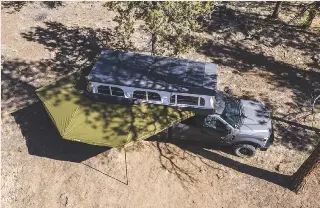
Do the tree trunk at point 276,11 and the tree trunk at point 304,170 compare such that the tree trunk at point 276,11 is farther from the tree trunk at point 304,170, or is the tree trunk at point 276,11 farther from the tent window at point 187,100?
the tree trunk at point 304,170

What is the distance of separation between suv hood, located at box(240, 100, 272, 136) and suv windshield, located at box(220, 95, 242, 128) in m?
0.20

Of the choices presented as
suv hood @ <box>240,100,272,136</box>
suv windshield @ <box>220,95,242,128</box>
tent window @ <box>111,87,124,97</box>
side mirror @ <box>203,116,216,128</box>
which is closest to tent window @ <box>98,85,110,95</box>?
tent window @ <box>111,87,124,97</box>

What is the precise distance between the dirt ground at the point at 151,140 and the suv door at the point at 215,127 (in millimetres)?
1127

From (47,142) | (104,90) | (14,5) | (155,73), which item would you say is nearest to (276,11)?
(155,73)

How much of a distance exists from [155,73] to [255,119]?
428 centimetres

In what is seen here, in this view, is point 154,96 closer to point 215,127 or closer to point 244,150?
point 215,127

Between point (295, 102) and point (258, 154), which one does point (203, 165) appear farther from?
point (295, 102)

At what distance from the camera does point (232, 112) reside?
14.6 m

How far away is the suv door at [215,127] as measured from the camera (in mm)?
14094

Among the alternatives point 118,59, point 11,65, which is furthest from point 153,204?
point 11,65

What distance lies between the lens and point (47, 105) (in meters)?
14.2

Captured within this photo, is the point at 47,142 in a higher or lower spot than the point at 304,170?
lower

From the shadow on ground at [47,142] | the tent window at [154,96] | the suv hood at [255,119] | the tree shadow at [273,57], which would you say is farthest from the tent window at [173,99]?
the tree shadow at [273,57]

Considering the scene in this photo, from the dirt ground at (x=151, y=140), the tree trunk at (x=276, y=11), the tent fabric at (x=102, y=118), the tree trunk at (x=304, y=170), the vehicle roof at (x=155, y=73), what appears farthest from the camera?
the tree trunk at (x=276, y=11)
